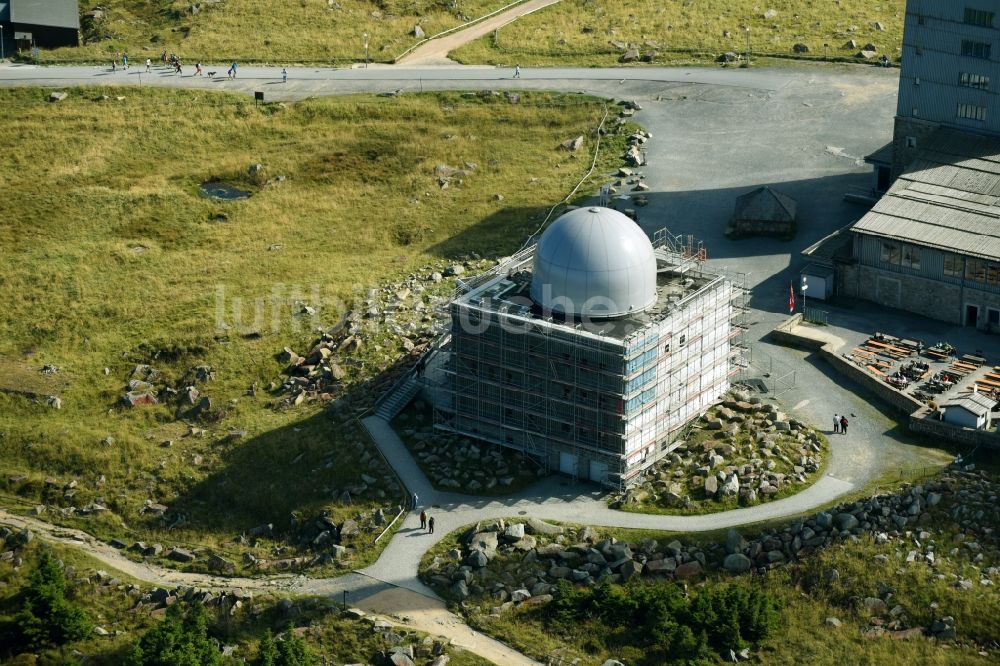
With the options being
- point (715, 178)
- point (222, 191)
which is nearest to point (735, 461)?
point (715, 178)

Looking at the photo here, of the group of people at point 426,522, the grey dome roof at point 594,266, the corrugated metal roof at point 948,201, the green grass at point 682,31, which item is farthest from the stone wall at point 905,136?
the group of people at point 426,522

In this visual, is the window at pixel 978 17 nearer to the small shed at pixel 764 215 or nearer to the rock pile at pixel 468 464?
the small shed at pixel 764 215

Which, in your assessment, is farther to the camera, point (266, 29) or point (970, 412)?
point (266, 29)

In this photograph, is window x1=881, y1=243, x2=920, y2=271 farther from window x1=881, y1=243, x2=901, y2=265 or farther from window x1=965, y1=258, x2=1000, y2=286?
→ window x1=965, y1=258, x2=1000, y2=286

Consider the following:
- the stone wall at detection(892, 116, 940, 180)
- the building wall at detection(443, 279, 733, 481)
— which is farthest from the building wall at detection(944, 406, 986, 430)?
the stone wall at detection(892, 116, 940, 180)

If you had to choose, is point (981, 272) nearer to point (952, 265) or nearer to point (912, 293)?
point (952, 265)
